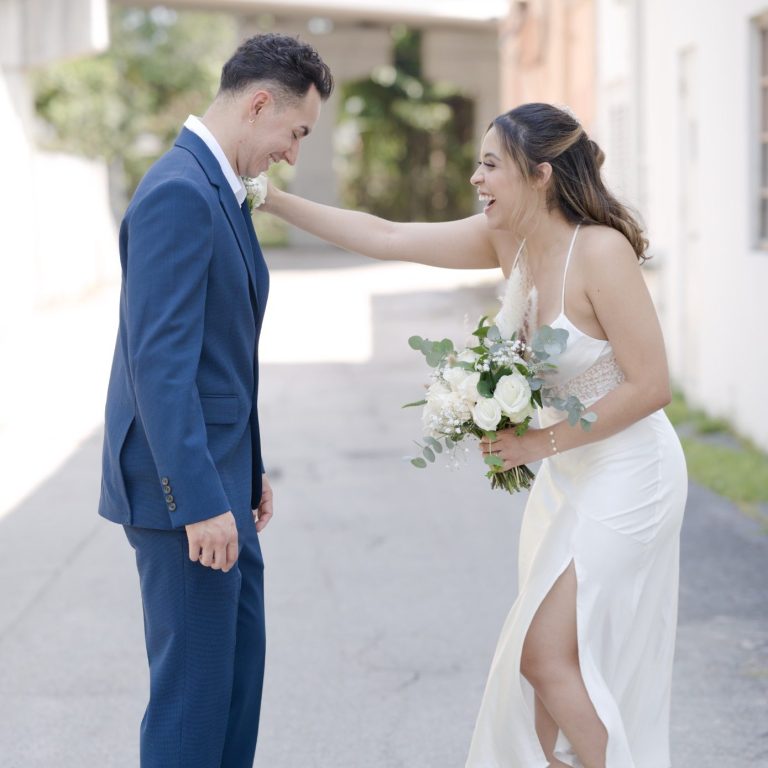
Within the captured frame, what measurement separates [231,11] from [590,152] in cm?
2545

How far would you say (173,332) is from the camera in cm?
290

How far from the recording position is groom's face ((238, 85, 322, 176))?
315 centimetres

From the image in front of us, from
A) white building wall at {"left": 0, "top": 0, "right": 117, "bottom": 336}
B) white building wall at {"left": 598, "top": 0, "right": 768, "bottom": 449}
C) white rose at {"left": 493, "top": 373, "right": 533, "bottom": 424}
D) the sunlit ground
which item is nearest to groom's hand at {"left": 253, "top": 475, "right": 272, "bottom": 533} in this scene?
white rose at {"left": 493, "top": 373, "right": 533, "bottom": 424}

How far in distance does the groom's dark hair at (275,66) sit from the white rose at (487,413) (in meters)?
0.91

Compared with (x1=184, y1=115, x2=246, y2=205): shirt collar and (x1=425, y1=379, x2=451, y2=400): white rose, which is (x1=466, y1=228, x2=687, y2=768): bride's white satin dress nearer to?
(x1=425, y1=379, x2=451, y2=400): white rose

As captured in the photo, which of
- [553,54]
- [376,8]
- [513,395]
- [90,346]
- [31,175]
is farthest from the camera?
[376,8]

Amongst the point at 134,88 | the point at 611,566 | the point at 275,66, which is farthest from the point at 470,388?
the point at 134,88

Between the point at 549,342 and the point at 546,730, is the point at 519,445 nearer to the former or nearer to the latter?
the point at 549,342

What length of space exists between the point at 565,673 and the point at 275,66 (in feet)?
5.70

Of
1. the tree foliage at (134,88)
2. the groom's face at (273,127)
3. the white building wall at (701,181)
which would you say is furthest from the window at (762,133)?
the tree foliage at (134,88)

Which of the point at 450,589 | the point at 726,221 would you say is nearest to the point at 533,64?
the point at 726,221

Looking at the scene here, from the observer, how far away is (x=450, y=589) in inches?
243

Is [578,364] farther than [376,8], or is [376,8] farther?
[376,8]

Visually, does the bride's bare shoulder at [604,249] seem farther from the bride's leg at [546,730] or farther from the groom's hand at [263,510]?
the bride's leg at [546,730]
